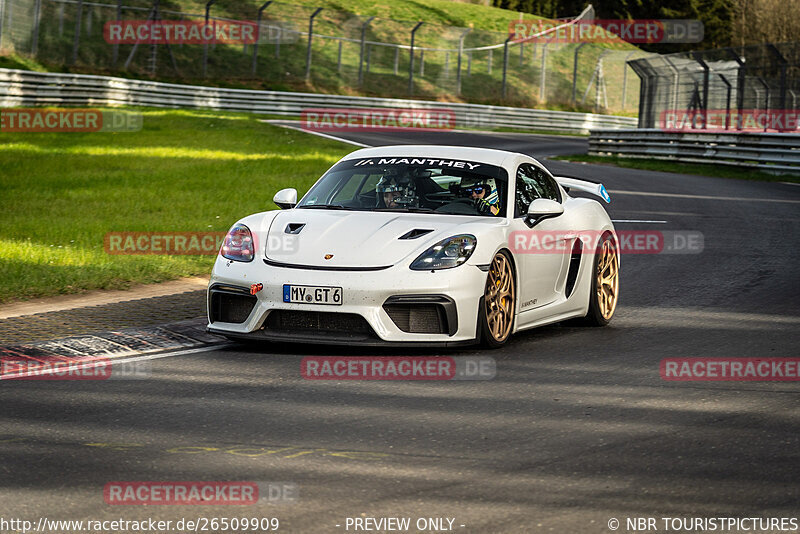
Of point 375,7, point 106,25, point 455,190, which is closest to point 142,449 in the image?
point 455,190

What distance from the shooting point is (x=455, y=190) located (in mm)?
9008

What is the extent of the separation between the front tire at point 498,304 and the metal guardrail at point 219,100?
84.7 ft

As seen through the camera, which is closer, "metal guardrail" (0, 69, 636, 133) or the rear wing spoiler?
the rear wing spoiler

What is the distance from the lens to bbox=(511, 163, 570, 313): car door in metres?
8.66

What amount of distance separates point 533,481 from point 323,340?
2.91 meters

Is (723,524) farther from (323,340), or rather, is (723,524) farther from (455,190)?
(455,190)

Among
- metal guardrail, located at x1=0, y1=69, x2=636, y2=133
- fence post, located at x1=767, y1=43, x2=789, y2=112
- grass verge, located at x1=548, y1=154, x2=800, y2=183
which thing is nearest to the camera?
grass verge, located at x1=548, y1=154, x2=800, y2=183

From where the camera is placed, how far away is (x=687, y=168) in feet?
96.9

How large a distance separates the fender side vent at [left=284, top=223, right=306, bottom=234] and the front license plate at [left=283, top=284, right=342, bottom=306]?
620 millimetres

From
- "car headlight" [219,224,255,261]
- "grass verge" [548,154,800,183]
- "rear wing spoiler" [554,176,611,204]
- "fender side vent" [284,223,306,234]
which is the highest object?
"rear wing spoiler" [554,176,611,204]

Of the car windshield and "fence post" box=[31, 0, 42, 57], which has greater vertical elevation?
"fence post" box=[31, 0, 42, 57]

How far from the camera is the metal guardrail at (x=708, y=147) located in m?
27.3

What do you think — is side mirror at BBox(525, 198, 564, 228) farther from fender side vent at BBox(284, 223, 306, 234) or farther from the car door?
fender side vent at BBox(284, 223, 306, 234)

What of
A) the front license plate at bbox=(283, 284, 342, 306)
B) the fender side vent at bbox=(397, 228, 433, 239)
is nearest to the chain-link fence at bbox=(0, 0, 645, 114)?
the fender side vent at bbox=(397, 228, 433, 239)
